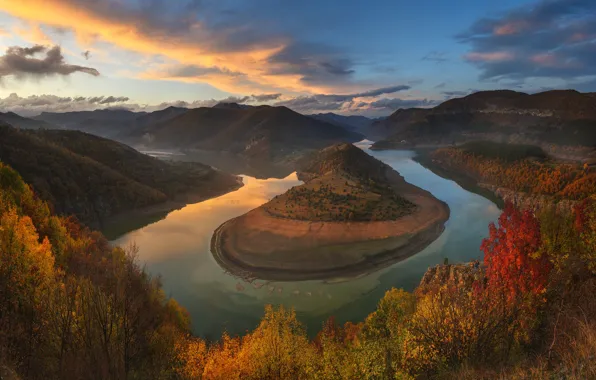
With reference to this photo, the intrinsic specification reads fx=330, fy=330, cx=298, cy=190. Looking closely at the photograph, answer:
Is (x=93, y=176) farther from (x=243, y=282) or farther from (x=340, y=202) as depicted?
(x=340, y=202)

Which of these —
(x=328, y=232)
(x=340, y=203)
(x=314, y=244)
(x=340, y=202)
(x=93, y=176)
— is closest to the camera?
(x=314, y=244)

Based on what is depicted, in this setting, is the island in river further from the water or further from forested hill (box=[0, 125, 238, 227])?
forested hill (box=[0, 125, 238, 227])

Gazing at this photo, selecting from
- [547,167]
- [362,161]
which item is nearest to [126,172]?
[362,161]

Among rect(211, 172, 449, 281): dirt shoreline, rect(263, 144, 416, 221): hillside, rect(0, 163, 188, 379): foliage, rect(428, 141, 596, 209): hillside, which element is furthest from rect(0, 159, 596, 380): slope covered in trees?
rect(428, 141, 596, 209): hillside

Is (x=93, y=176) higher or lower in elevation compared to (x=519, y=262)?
higher

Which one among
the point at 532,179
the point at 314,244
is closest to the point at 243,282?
the point at 314,244

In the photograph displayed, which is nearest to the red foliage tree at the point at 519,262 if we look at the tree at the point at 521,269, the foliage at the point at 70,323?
the tree at the point at 521,269
